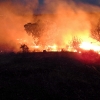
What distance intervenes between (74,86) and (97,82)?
1876 millimetres

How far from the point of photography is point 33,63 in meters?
20.5

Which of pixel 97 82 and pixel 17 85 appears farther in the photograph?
pixel 97 82

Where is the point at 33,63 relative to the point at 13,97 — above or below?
above

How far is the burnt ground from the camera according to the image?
14.8 m

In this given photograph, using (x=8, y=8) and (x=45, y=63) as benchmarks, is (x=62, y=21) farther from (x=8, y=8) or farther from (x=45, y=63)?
(x=45, y=63)

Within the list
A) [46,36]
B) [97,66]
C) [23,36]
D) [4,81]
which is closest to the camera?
[4,81]

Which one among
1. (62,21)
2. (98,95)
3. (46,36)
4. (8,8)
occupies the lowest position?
(98,95)

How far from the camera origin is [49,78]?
17.0 m

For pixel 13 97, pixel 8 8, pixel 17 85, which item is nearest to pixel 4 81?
pixel 17 85

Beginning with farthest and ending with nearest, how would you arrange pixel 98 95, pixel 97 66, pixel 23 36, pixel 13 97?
pixel 23 36 → pixel 97 66 → pixel 98 95 → pixel 13 97

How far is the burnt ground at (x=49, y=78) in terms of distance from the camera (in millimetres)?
14789

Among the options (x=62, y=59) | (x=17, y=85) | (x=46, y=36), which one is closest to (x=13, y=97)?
(x=17, y=85)

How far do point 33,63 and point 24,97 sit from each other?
251 inches

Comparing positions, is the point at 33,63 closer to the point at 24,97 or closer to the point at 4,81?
the point at 4,81
